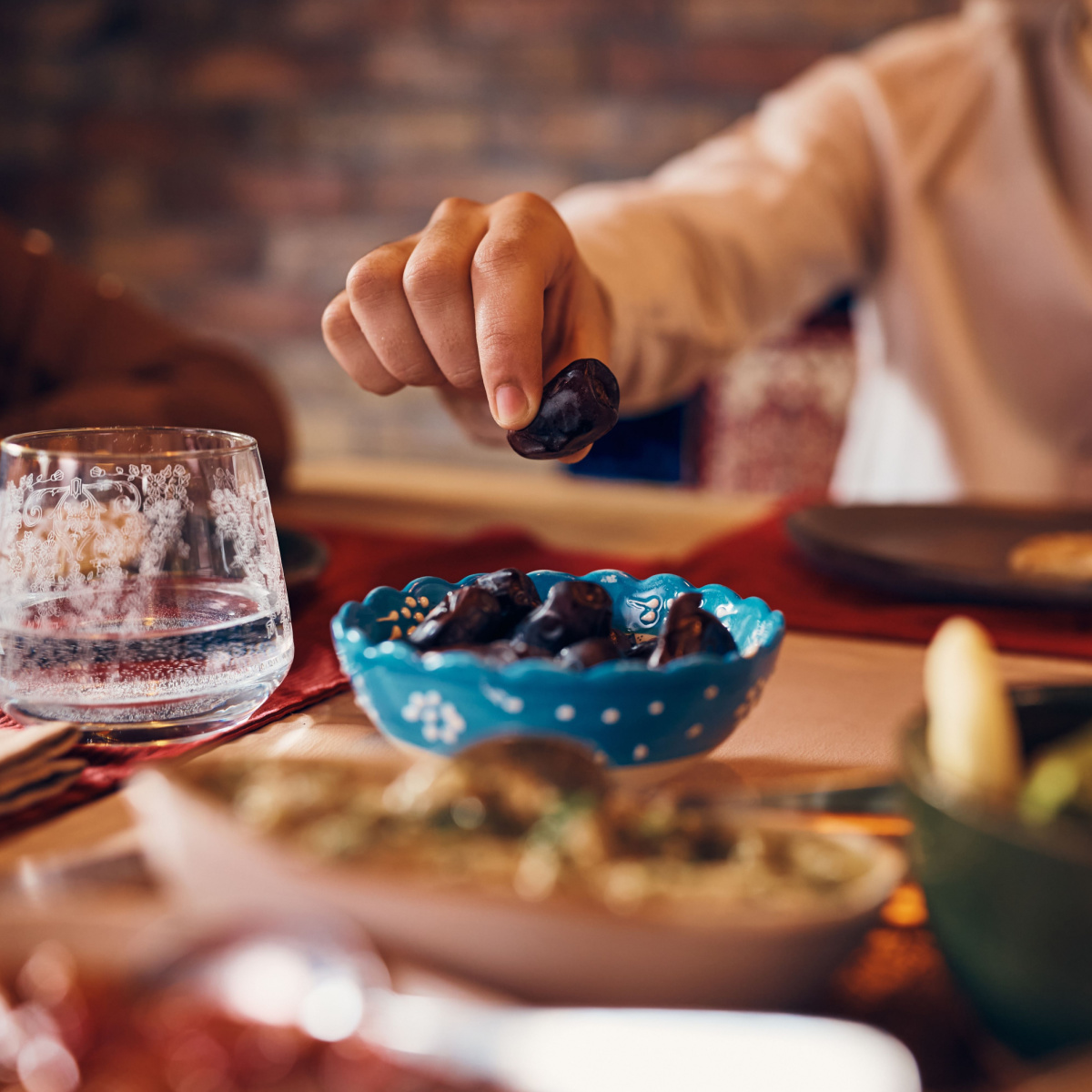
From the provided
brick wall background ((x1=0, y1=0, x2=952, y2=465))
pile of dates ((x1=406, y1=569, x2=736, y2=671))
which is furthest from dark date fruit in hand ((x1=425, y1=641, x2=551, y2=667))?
brick wall background ((x1=0, y1=0, x2=952, y2=465))

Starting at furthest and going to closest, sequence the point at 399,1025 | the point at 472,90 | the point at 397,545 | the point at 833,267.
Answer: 1. the point at 472,90
2. the point at 833,267
3. the point at 397,545
4. the point at 399,1025

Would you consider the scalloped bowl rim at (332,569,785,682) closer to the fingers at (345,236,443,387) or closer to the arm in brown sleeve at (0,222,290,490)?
the fingers at (345,236,443,387)

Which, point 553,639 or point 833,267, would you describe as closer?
point 553,639

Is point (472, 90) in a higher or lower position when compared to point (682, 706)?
higher

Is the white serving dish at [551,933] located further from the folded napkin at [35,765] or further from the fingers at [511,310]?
the fingers at [511,310]

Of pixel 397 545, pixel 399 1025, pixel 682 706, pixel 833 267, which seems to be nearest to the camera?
pixel 399 1025

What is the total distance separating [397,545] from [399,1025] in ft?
2.22

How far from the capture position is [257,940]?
22 cm

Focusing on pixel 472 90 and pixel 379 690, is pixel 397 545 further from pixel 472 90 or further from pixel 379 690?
pixel 472 90

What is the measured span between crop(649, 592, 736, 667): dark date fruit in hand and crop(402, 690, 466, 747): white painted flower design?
7cm

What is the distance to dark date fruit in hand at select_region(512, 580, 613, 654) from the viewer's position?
0.39 m

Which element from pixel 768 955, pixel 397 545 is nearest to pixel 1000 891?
pixel 768 955

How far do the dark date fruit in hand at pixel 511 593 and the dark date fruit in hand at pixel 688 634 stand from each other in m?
0.06

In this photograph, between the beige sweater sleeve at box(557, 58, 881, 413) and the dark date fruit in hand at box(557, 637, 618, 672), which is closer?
the dark date fruit in hand at box(557, 637, 618, 672)
